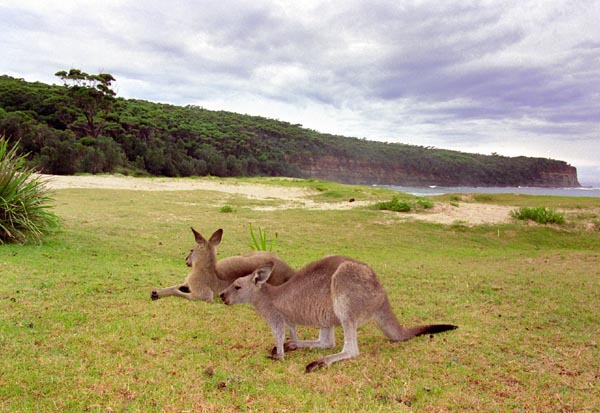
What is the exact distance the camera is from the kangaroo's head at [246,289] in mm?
4625

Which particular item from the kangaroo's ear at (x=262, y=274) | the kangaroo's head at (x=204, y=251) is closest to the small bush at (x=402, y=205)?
the kangaroo's head at (x=204, y=251)

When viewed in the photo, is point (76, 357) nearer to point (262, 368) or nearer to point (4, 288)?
point (262, 368)

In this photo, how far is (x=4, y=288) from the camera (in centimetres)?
577

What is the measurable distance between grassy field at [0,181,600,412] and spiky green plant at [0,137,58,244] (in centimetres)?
49

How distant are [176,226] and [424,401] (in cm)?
1049

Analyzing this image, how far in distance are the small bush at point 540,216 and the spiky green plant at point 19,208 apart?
15.6 m

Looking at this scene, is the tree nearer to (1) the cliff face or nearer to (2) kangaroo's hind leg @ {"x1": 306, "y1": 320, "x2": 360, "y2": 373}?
(1) the cliff face

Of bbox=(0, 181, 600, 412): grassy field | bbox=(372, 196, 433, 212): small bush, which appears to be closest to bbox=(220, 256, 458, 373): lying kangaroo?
bbox=(0, 181, 600, 412): grassy field

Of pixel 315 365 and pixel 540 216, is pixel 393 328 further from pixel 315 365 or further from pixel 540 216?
pixel 540 216

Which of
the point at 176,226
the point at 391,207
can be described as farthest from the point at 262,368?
the point at 391,207

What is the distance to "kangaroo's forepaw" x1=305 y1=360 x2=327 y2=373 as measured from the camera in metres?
4.00

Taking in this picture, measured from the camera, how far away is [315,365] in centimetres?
403

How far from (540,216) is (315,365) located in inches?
577

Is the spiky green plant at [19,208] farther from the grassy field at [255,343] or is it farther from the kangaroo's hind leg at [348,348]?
the kangaroo's hind leg at [348,348]
